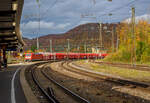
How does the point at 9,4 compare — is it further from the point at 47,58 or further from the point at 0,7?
the point at 47,58

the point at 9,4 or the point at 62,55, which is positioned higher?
the point at 9,4

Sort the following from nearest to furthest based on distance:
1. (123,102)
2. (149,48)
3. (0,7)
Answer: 1. (123,102)
2. (0,7)
3. (149,48)

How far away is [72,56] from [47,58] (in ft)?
35.4

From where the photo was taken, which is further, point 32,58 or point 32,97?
point 32,58

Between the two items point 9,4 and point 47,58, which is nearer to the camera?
point 9,4

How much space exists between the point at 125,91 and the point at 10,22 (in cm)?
1159

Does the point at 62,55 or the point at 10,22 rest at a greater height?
the point at 10,22

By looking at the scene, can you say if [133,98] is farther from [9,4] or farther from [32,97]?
[9,4]

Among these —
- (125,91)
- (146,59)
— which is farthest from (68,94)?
(146,59)

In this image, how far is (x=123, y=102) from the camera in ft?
28.9

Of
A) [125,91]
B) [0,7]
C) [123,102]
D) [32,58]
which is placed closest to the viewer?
[123,102]

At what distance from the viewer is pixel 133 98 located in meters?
9.52

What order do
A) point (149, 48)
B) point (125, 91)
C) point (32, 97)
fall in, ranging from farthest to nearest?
1. point (149, 48)
2. point (125, 91)
3. point (32, 97)

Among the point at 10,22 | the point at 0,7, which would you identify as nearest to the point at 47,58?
the point at 10,22
